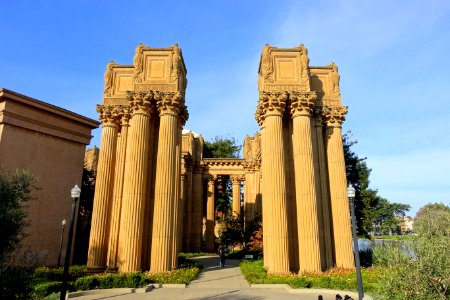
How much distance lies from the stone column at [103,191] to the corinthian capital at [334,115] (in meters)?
13.0

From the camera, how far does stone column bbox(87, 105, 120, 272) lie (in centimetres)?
1800

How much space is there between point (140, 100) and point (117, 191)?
5514 millimetres

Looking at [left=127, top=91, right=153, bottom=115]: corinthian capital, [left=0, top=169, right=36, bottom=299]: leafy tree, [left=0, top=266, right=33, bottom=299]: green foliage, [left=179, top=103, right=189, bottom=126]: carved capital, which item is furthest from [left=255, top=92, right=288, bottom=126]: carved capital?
[left=0, top=266, right=33, bottom=299]: green foliage

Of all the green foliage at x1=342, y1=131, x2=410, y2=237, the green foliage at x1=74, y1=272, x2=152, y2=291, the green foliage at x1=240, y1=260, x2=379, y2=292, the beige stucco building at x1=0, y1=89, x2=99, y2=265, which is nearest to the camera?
the green foliage at x1=240, y1=260, x2=379, y2=292

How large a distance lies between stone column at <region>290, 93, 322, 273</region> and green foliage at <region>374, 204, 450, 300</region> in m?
8.23

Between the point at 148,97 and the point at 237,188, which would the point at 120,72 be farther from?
the point at 237,188

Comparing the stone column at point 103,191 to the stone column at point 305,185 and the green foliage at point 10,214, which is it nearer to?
the green foliage at point 10,214

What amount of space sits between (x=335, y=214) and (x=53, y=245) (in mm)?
17699

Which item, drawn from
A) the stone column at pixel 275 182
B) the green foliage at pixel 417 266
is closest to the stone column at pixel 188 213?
the stone column at pixel 275 182

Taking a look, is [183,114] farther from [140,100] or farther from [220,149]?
[220,149]

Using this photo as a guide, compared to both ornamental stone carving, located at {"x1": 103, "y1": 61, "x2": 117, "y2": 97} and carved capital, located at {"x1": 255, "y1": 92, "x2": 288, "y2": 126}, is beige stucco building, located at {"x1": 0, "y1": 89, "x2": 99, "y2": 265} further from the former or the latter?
carved capital, located at {"x1": 255, "y1": 92, "x2": 288, "y2": 126}

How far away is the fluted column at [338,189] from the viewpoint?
17359 mm

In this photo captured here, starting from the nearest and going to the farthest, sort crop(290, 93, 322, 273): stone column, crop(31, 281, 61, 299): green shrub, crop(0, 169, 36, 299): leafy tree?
crop(0, 169, 36, 299): leafy tree
crop(31, 281, 61, 299): green shrub
crop(290, 93, 322, 273): stone column

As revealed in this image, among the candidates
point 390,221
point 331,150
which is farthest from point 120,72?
point 390,221
